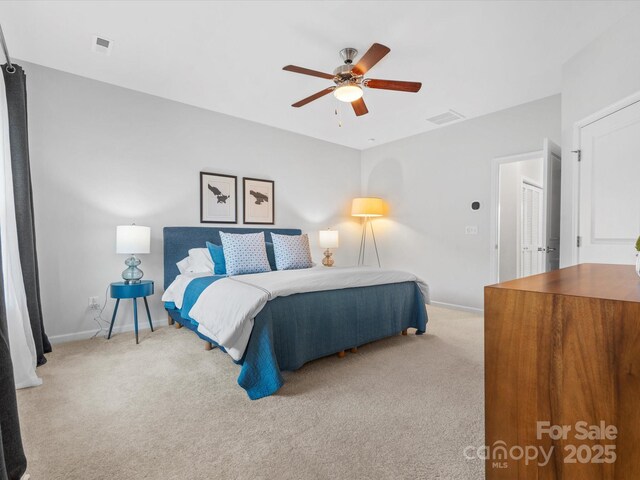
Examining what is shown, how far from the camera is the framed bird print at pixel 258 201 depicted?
4582 mm

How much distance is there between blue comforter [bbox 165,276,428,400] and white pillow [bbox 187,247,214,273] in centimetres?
44

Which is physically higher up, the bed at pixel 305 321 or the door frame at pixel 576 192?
the door frame at pixel 576 192

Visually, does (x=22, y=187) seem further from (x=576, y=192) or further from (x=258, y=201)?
(x=576, y=192)

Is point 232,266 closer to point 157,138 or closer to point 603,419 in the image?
point 157,138

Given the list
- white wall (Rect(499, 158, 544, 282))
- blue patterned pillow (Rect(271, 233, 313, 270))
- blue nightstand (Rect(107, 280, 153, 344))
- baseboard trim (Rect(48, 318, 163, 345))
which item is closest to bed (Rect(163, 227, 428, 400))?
baseboard trim (Rect(48, 318, 163, 345))

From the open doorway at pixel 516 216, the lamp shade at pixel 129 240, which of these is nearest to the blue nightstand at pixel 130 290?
the lamp shade at pixel 129 240

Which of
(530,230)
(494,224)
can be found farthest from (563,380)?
(530,230)

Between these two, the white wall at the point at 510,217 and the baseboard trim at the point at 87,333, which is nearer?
the baseboard trim at the point at 87,333

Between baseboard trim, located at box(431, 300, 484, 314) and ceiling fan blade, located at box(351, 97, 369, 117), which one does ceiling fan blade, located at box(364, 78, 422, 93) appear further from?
baseboard trim, located at box(431, 300, 484, 314)

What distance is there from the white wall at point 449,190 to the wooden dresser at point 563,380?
3.82 m

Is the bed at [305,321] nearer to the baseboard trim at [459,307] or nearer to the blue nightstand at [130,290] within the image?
the blue nightstand at [130,290]

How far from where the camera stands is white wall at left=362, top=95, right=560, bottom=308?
4.07 m

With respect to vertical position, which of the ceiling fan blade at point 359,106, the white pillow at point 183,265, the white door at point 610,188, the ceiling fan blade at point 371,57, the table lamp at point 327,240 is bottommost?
the white pillow at point 183,265

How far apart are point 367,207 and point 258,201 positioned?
185 cm
